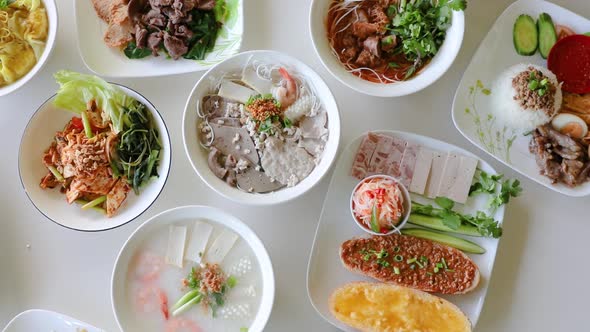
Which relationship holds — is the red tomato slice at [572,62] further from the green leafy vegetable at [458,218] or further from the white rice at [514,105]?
the green leafy vegetable at [458,218]

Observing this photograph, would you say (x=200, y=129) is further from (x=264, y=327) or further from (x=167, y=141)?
(x=264, y=327)

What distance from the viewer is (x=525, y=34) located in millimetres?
2109

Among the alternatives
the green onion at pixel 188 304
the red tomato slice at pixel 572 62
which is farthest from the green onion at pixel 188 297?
the red tomato slice at pixel 572 62

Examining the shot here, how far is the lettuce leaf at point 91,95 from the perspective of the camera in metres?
2.07

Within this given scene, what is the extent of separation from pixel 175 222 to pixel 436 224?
0.98 meters

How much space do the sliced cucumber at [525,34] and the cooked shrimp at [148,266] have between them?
159cm

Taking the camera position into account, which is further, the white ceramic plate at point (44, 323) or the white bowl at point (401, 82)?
the white ceramic plate at point (44, 323)

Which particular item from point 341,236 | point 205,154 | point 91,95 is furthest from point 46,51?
point 341,236

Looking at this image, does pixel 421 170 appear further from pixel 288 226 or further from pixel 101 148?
pixel 101 148

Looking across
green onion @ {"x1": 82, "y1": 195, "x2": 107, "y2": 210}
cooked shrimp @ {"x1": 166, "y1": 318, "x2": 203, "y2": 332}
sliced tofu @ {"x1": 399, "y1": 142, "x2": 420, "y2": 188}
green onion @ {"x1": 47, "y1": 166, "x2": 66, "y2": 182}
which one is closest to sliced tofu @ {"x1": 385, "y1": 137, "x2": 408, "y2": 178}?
sliced tofu @ {"x1": 399, "y1": 142, "x2": 420, "y2": 188}

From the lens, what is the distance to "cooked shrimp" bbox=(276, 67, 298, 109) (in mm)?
2074

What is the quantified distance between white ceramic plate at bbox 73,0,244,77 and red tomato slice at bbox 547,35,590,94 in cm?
120

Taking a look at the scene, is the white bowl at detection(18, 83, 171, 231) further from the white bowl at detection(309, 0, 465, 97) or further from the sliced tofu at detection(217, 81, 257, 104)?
the white bowl at detection(309, 0, 465, 97)

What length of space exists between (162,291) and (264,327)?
0.42m
